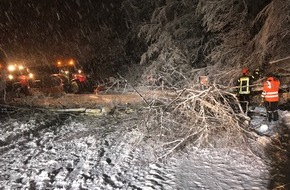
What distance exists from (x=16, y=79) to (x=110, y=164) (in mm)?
11023

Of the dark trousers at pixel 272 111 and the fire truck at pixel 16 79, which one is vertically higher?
the fire truck at pixel 16 79

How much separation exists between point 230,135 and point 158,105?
223 cm

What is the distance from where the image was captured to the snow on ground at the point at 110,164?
17.8 feet

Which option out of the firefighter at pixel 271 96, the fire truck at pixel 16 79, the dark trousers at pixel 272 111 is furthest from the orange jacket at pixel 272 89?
the fire truck at pixel 16 79

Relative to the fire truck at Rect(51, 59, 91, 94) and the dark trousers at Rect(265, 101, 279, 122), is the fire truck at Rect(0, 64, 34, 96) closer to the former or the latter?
the fire truck at Rect(51, 59, 91, 94)

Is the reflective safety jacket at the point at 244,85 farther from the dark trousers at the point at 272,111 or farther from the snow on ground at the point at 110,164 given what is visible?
the snow on ground at the point at 110,164

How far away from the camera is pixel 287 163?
6.32 metres

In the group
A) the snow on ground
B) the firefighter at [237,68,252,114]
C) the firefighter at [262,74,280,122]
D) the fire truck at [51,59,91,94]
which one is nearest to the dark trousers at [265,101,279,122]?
the firefighter at [262,74,280,122]

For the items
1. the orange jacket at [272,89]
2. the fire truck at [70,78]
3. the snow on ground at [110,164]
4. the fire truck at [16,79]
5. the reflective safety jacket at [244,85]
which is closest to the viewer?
the snow on ground at [110,164]

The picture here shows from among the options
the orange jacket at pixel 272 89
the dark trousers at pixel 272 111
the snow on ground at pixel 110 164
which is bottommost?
the snow on ground at pixel 110 164

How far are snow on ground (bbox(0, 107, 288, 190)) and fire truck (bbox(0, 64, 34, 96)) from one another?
6.82 m

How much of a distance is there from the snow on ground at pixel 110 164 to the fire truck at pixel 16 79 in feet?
22.4

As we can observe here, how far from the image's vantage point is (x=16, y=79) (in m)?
15.4

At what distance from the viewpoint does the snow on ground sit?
544 centimetres
